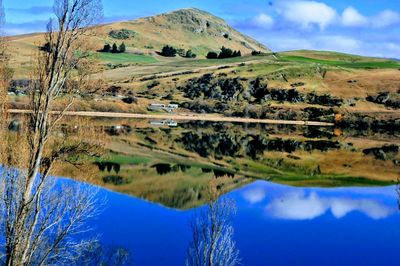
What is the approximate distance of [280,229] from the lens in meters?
41.9

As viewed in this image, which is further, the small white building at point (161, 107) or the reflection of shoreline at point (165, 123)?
the small white building at point (161, 107)

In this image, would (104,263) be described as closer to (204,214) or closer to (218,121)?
(204,214)

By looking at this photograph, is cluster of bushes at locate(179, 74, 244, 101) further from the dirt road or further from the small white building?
the dirt road

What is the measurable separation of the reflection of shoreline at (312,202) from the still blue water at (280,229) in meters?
0.09

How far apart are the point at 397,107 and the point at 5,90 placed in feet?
436

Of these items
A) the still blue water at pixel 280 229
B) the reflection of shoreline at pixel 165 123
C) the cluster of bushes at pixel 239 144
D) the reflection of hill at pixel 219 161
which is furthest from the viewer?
the reflection of shoreline at pixel 165 123

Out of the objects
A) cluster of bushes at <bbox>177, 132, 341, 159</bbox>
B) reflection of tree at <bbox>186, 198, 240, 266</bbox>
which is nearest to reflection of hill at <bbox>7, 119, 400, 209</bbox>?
cluster of bushes at <bbox>177, 132, 341, 159</bbox>

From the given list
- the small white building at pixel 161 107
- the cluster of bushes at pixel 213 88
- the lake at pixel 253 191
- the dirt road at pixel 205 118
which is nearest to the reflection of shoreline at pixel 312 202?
the lake at pixel 253 191

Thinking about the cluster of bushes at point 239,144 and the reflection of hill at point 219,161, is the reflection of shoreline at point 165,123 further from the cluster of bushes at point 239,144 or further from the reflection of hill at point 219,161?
the cluster of bushes at point 239,144

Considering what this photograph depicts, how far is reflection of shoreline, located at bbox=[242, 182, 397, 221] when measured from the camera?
4775cm

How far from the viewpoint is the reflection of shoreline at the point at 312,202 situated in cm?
4775

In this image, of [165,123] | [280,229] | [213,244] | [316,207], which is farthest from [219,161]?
[213,244]

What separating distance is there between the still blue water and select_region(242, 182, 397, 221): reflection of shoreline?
3.7 inches

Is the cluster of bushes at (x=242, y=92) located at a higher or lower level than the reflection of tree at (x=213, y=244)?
higher
